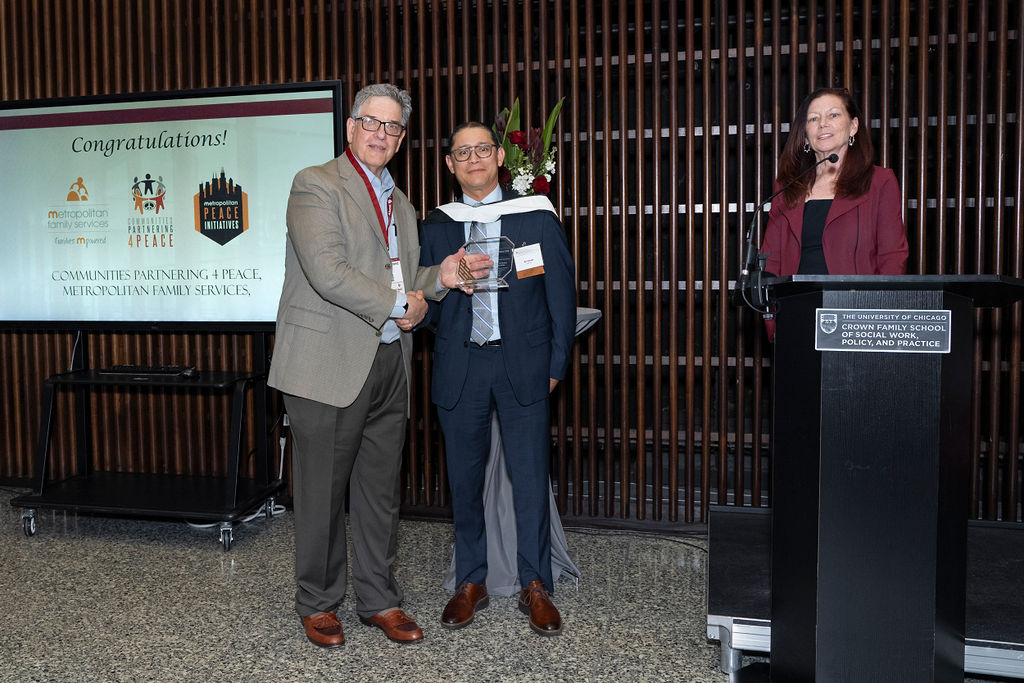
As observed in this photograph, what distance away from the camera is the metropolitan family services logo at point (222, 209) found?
411 centimetres

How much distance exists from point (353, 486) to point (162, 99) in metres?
2.54

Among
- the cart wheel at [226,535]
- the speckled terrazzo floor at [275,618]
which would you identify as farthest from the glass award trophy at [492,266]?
the cart wheel at [226,535]

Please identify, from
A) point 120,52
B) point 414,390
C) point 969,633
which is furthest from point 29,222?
point 969,633

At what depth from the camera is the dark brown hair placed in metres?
2.58

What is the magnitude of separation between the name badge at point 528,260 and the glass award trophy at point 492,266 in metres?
0.03

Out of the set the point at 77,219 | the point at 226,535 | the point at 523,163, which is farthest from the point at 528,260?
the point at 77,219

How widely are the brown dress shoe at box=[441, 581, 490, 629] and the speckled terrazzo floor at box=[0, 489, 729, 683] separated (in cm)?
4

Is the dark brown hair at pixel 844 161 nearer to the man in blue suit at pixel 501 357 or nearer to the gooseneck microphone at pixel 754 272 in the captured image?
the gooseneck microphone at pixel 754 272

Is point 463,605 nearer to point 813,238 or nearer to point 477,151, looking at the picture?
point 477,151

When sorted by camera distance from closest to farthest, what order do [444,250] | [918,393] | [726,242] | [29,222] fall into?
[918,393] < [444,250] < [726,242] < [29,222]

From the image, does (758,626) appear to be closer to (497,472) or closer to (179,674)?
(497,472)

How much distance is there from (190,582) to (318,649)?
94cm

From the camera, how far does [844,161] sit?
2621mm

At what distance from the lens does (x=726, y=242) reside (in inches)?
152
